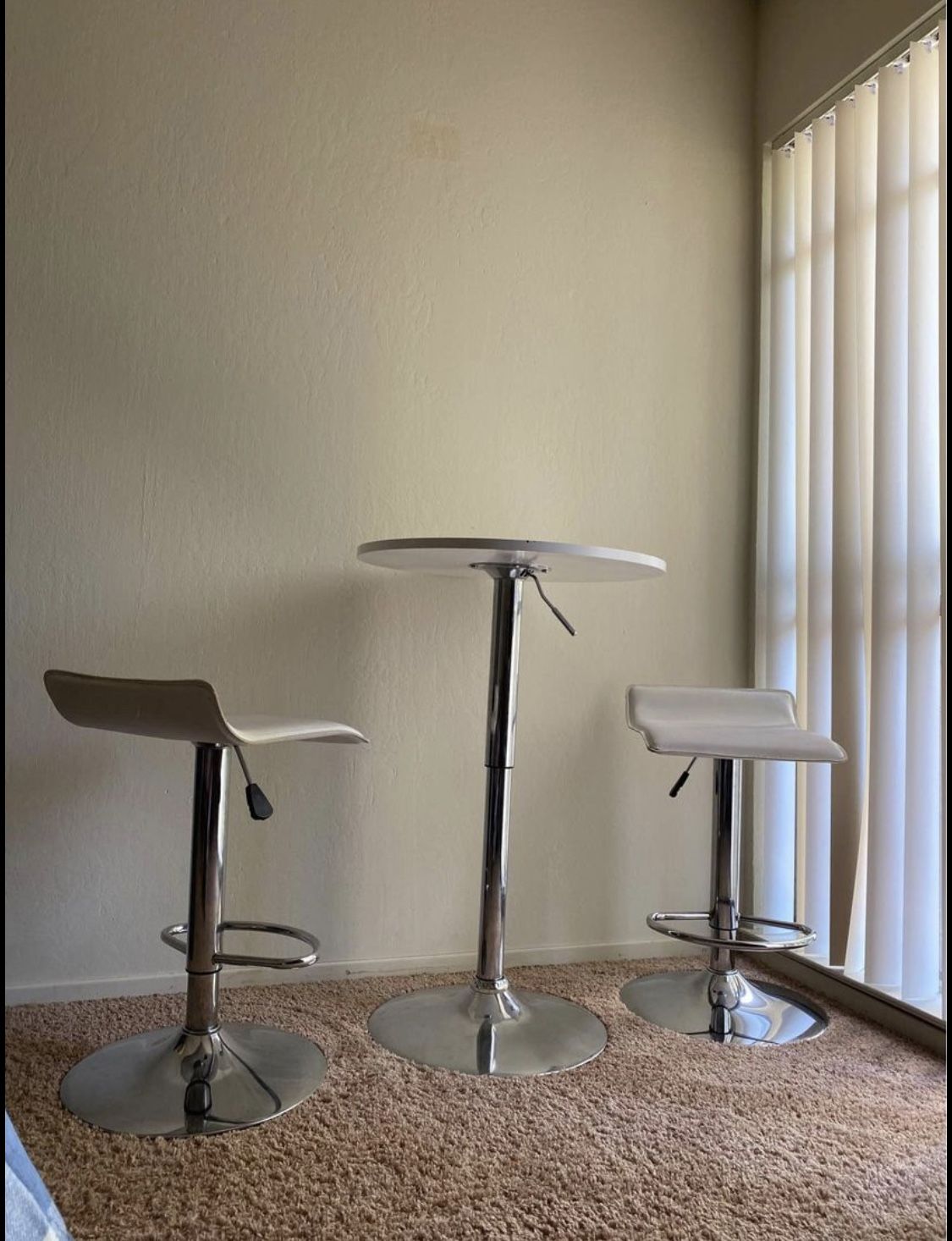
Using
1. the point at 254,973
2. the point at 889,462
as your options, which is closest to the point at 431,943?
the point at 254,973

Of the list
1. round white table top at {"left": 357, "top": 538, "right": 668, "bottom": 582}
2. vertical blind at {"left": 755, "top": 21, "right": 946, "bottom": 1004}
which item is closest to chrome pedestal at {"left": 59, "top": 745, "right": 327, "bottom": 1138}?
Result: round white table top at {"left": 357, "top": 538, "right": 668, "bottom": 582}

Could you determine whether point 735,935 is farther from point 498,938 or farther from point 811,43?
point 811,43

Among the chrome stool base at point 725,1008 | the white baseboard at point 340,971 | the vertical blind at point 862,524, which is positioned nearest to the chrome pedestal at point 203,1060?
the white baseboard at point 340,971

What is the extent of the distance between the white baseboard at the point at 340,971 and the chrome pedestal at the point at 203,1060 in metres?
0.39

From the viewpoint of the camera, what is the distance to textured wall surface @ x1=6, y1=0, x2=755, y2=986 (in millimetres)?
2312

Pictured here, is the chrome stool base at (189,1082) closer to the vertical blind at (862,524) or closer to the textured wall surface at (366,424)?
the textured wall surface at (366,424)

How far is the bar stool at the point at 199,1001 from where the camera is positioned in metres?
→ 1.62

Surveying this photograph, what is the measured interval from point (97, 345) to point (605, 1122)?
197 cm

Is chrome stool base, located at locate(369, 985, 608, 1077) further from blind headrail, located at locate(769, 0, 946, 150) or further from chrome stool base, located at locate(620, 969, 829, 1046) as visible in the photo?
blind headrail, located at locate(769, 0, 946, 150)

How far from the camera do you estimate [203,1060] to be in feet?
5.84

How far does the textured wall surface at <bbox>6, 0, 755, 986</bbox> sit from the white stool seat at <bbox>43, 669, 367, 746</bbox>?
1.96ft

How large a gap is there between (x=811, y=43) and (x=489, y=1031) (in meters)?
2.68

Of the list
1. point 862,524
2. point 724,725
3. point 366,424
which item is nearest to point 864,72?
point 862,524

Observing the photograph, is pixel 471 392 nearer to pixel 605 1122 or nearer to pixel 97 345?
pixel 97 345
